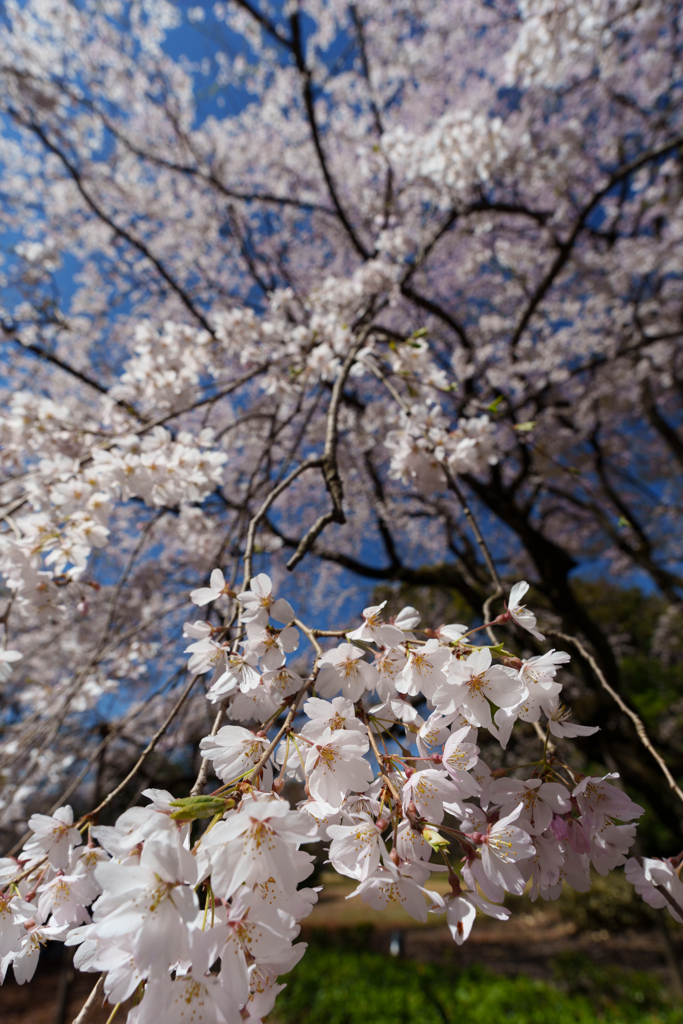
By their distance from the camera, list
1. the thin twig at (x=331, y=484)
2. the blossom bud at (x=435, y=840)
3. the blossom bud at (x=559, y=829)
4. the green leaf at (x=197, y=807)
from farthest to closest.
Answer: the thin twig at (x=331, y=484), the blossom bud at (x=559, y=829), the blossom bud at (x=435, y=840), the green leaf at (x=197, y=807)

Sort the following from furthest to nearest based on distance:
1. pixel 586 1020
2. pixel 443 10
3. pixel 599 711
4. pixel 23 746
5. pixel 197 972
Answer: pixel 443 10 → pixel 586 1020 → pixel 599 711 → pixel 23 746 → pixel 197 972

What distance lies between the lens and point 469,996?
16.5 feet

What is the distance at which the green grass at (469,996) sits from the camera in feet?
14.8

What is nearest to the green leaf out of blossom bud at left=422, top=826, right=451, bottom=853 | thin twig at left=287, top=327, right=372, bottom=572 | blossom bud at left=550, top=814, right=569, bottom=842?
blossom bud at left=422, top=826, right=451, bottom=853

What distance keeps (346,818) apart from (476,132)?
363cm

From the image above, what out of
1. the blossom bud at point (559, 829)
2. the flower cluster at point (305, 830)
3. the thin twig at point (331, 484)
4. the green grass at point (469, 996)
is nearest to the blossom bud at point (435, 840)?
the flower cluster at point (305, 830)

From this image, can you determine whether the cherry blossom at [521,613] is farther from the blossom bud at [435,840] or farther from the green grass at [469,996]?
the green grass at [469,996]

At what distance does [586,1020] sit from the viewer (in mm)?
4359

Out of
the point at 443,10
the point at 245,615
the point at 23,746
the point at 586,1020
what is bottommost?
the point at 586,1020

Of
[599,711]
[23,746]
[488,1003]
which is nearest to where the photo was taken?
[23,746]

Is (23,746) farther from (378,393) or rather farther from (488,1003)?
(488,1003)

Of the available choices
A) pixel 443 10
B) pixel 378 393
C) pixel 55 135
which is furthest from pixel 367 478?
pixel 443 10

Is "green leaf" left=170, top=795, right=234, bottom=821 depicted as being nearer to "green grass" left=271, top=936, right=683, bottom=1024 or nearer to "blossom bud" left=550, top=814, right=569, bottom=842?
"blossom bud" left=550, top=814, right=569, bottom=842

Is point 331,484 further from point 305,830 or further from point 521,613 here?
point 305,830
